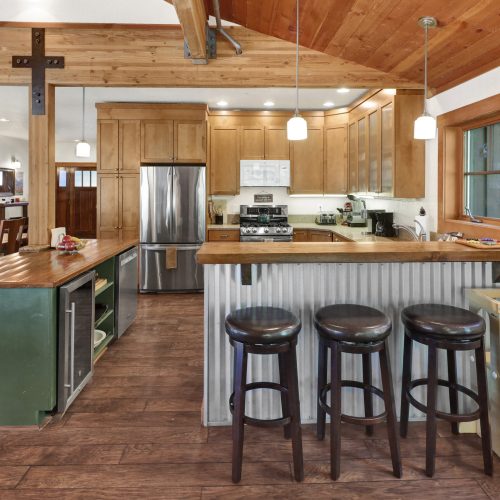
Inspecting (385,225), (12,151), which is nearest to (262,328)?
(385,225)

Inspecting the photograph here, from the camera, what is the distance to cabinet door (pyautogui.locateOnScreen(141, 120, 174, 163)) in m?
5.72

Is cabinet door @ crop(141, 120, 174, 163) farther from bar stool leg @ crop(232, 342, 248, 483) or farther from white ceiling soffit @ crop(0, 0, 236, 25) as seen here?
bar stool leg @ crop(232, 342, 248, 483)

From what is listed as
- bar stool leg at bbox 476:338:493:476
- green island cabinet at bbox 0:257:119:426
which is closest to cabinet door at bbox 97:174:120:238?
green island cabinet at bbox 0:257:119:426

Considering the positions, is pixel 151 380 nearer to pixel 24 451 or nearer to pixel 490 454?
pixel 24 451

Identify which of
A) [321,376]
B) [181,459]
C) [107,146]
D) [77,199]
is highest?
[107,146]

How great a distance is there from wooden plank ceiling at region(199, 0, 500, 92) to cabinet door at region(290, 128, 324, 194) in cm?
238

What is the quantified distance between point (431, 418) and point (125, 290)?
273 centimetres

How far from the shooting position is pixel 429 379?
6.40 ft

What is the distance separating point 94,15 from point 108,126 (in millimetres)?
2191

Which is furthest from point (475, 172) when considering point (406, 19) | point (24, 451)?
point (24, 451)

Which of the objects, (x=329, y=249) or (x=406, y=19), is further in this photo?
(x=406, y=19)

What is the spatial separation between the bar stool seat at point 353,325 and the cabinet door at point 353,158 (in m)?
3.84

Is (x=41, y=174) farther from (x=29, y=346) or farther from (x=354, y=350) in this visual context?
(x=354, y=350)

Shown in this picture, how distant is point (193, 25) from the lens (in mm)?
2773
